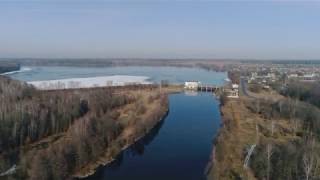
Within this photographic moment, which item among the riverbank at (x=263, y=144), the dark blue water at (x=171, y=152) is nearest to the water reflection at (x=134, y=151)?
the dark blue water at (x=171, y=152)

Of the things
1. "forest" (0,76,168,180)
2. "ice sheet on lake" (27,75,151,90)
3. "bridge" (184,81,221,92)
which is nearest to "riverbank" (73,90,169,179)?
"forest" (0,76,168,180)

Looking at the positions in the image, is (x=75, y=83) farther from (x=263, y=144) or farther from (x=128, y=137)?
(x=263, y=144)

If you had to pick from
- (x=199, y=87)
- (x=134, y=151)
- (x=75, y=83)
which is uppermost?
(x=75, y=83)

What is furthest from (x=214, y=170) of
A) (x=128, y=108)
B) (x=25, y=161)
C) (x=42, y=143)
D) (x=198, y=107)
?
(x=198, y=107)

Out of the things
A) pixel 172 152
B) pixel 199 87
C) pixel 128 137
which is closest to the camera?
pixel 172 152

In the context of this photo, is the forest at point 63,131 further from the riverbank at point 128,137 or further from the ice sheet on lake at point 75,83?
the ice sheet on lake at point 75,83

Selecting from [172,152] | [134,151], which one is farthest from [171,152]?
[134,151]
